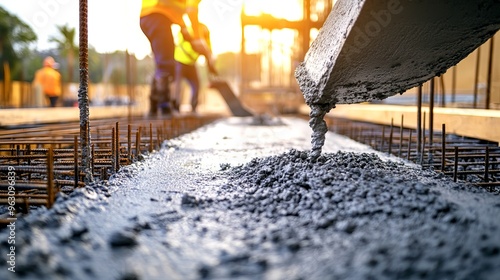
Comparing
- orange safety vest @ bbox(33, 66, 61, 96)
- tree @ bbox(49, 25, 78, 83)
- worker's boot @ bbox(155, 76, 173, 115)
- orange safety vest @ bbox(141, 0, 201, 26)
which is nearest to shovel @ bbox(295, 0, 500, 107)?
orange safety vest @ bbox(141, 0, 201, 26)

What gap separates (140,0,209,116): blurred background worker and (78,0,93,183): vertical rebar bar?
16.7 feet

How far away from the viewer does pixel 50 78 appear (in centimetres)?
1083

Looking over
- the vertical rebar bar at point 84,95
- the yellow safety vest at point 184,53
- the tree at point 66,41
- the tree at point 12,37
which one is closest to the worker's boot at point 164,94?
the yellow safety vest at point 184,53

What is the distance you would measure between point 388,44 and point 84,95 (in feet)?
7.18

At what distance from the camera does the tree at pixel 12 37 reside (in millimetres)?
21156

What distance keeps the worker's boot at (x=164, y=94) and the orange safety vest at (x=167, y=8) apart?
4.96 ft

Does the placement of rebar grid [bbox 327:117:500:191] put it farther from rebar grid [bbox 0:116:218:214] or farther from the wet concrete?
rebar grid [bbox 0:116:218:214]

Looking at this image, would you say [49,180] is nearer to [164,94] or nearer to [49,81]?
[164,94]

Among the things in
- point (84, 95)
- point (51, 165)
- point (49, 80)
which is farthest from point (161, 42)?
point (51, 165)

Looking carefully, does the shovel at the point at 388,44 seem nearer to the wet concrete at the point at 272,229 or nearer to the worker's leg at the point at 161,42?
the wet concrete at the point at 272,229

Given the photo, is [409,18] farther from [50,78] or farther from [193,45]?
[50,78]

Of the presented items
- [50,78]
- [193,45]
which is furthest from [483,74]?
[50,78]

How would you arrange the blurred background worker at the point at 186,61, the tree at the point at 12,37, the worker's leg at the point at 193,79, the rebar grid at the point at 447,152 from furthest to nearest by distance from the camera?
1. the tree at the point at 12,37
2. the worker's leg at the point at 193,79
3. the blurred background worker at the point at 186,61
4. the rebar grid at the point at 447,152

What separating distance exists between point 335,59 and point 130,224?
164 cm
